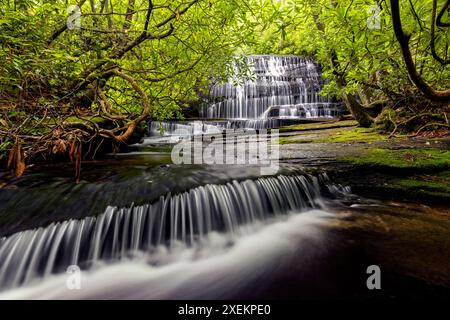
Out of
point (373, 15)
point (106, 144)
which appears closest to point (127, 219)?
point (373, 15)

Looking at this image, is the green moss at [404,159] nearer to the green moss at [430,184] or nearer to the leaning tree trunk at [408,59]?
the green moss at [430,184]

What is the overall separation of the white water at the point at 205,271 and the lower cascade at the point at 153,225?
20 centimetres

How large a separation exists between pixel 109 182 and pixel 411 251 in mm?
4804

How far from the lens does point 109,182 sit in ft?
14.5

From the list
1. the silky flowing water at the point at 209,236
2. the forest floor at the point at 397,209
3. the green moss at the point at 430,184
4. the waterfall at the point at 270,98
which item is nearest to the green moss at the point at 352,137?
the forest floor at the point at 397,209

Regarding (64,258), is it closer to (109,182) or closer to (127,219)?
(127,219)

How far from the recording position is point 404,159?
495 centimetres

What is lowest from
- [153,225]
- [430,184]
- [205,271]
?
[205,271]

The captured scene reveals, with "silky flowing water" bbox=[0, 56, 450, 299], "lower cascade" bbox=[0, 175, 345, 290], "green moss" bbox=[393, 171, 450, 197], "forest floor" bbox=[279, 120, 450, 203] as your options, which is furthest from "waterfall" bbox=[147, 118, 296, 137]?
"green moss" bbox=[393, 171, 450, 197]

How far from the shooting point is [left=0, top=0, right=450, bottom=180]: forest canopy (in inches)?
105

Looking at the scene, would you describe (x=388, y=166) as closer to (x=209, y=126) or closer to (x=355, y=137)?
(x=355, y=137)

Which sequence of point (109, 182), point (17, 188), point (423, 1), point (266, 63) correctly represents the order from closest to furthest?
point (423, 1)
point (17, 188)
point (109, 182)
point (266, 63)

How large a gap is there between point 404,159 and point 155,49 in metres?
6.02

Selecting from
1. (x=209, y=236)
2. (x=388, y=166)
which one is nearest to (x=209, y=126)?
(x=388, y=166)
